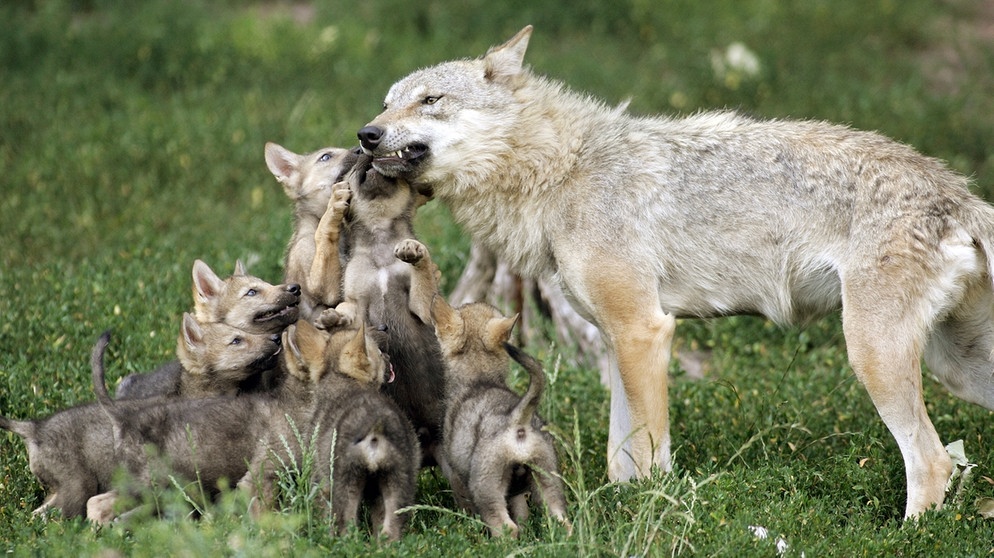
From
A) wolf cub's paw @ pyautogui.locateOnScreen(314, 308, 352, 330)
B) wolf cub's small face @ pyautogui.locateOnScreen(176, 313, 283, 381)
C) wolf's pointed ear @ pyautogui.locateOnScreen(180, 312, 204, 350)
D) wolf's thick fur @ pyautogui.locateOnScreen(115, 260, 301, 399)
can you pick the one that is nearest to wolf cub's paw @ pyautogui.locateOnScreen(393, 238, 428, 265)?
wolf cub's paw @ pyautogui.locateOnScreen(314, 308, 352, 330)

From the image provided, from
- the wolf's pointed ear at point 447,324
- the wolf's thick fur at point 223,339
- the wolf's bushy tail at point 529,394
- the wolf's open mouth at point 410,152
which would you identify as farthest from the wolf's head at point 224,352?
the wolf's bushy tail at point 529,394

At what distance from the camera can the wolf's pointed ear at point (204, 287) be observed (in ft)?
23.8

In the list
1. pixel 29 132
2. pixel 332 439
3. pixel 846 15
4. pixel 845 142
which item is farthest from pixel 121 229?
pixel 846 15

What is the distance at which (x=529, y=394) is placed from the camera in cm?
582

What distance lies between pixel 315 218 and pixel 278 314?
0.80 m

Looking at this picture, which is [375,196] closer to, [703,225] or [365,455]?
[365,455]

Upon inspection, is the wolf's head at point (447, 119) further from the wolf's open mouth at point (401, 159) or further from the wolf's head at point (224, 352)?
the wolf's head at point (224, 352)

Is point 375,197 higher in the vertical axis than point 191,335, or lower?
higher

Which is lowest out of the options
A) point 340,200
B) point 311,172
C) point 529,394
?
point 529,394

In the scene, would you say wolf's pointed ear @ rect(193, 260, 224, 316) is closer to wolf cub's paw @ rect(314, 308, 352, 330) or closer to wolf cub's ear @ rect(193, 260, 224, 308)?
wolf cub's ear @ rect(193, 260, 224, 308)

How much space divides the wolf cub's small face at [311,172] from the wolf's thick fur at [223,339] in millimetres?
641

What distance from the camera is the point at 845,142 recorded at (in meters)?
6.91

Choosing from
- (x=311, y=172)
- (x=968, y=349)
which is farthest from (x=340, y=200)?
(x=968, y=349)

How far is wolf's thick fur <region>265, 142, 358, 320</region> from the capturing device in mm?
6941
